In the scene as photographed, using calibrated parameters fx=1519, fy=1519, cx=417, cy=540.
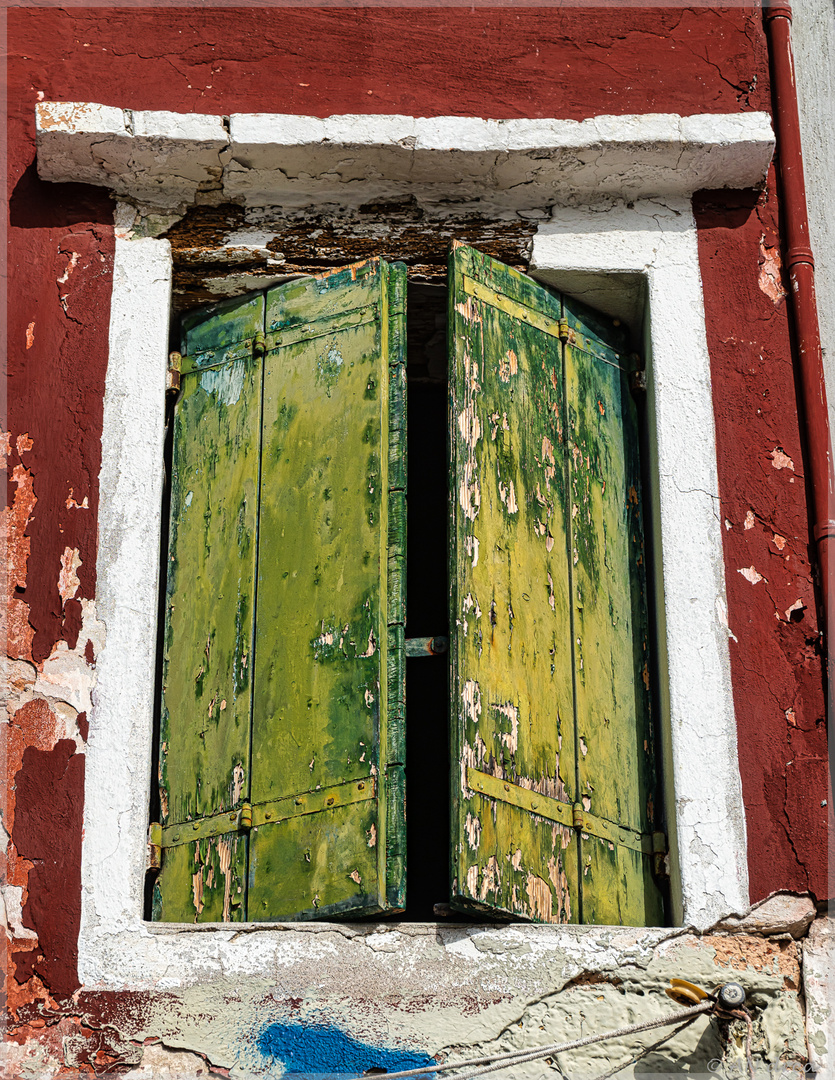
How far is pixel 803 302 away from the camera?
170 inches

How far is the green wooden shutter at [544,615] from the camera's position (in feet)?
12.0

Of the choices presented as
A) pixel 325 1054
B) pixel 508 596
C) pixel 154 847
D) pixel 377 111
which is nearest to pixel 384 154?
pixel 377 111

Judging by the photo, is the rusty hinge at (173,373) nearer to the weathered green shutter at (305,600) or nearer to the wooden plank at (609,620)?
the weathered green shutter at (305,600)

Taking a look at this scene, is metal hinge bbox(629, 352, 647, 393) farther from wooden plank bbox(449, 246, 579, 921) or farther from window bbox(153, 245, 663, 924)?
wooden plank bbox(449, 246, 579, 921)

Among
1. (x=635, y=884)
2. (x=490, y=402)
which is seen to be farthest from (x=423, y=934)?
(x=490, y=402)

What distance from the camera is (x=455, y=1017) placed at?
3.52m

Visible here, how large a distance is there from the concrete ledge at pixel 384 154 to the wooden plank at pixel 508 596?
34cm

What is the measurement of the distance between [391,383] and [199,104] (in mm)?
1102

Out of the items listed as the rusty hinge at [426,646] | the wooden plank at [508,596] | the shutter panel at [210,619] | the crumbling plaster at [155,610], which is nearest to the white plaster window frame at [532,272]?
the crumbling plaster at [155,610]

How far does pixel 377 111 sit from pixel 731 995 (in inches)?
104

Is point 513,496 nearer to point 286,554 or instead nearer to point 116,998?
point 286,554

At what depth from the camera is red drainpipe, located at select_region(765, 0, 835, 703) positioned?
4043mm

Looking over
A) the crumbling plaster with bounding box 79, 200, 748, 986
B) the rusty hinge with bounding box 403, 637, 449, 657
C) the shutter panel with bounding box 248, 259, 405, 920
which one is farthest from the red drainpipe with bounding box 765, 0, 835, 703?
the shutter panel with bounding box 248, 259, 405, 920

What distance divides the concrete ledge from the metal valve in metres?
2.29
